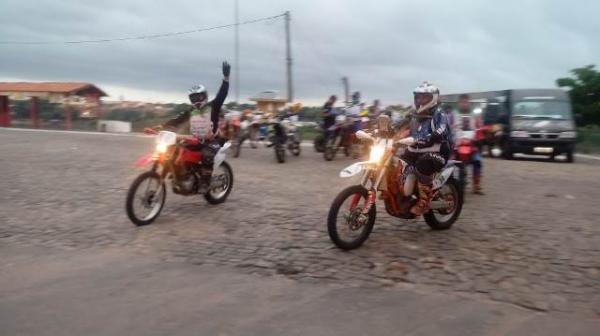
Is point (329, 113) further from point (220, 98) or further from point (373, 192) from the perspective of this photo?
point (373, 192)

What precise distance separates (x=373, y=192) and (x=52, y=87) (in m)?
37.4

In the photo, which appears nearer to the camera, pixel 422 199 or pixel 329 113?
pixel 422 199

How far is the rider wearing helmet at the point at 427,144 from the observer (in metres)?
5.79

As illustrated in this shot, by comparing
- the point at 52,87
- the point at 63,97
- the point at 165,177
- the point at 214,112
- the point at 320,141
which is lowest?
the point at 165,177

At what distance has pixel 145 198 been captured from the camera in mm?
6508

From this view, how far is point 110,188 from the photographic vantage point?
900cm

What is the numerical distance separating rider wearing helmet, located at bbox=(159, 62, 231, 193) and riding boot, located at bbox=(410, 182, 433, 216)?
303 cm

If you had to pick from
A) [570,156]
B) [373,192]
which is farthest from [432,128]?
[570,156]

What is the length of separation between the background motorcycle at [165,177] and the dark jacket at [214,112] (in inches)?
13.4

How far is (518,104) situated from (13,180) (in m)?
14.3

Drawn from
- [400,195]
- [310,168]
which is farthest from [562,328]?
[310,168]

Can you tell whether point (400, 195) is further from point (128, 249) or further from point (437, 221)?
point (128, 249)

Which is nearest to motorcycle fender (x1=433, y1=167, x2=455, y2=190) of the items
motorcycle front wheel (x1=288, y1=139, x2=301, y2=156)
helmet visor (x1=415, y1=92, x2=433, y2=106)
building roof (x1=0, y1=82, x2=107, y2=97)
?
helmet visor (x1=415, y1=92, x2=433, y2=106)

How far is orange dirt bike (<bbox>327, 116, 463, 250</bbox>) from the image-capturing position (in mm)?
5270
